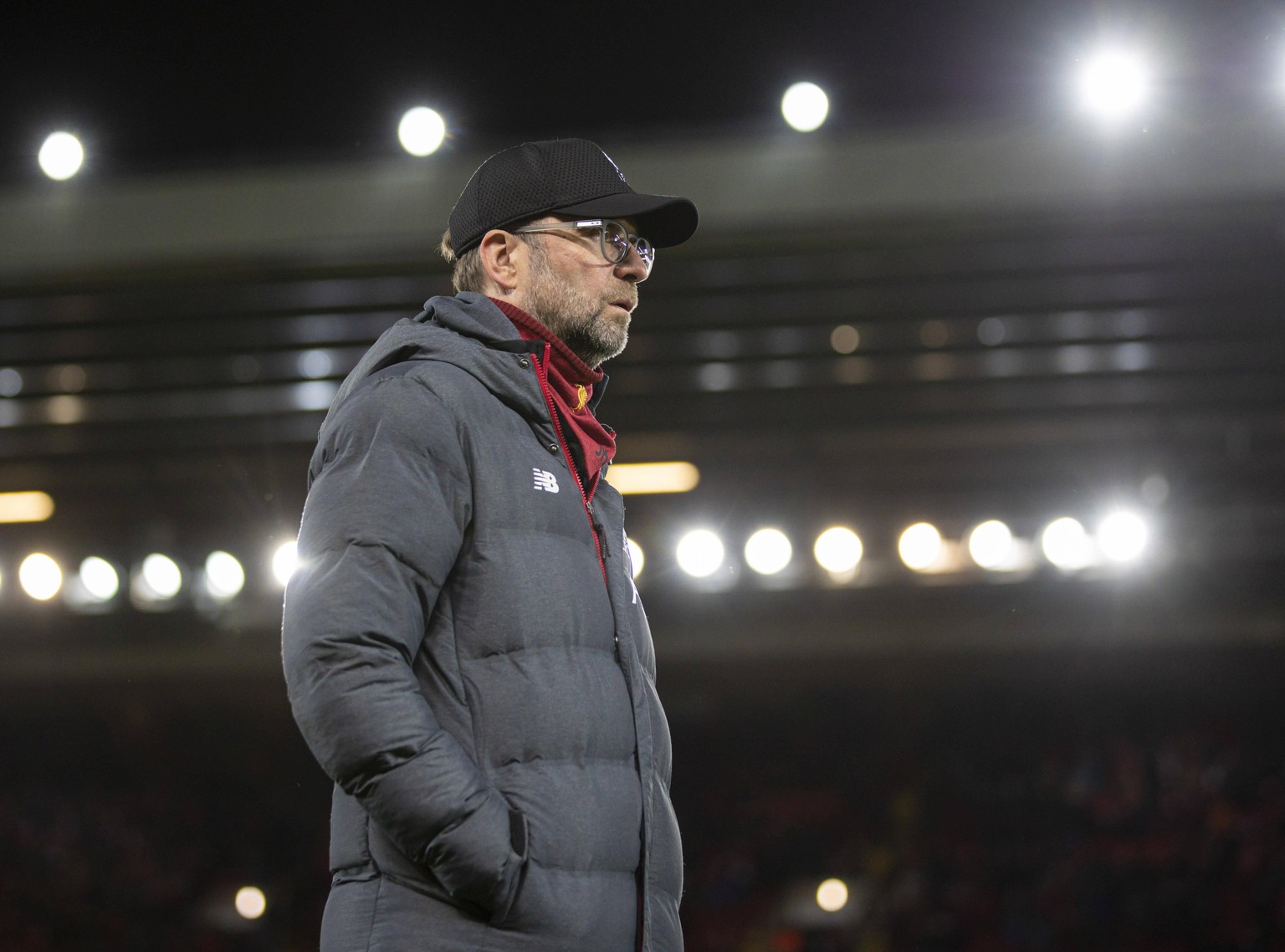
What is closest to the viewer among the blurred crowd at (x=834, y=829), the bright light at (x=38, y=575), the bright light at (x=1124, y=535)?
the bright light at (x=1124, y=535)

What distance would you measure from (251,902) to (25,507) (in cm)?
364

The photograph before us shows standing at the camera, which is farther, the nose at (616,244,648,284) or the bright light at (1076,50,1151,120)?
the bright light at (1076,50,1151,120)

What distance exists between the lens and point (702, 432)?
984 centimetres

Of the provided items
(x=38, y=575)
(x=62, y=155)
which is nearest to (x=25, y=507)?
(x=38, y=575)

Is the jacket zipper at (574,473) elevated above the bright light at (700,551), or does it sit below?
below

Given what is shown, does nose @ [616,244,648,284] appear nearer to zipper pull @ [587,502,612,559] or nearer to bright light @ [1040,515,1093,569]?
zipper pull @ [587,502,612,559]

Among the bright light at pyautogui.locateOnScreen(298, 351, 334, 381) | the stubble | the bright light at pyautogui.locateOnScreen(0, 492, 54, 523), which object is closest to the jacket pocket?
the stubble

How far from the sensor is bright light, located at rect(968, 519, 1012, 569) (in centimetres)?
1079

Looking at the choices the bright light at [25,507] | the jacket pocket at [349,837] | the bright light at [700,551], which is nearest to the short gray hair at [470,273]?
the jacket pocket at [349,837]

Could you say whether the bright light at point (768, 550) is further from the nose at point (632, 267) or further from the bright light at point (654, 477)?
the nose at point (632, 267)

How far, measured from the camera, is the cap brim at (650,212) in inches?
73.3

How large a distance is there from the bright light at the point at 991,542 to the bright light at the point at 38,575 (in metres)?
7.24

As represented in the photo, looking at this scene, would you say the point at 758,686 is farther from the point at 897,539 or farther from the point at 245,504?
the point at 245,504

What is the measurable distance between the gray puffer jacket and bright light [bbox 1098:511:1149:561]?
9123 millimetres
